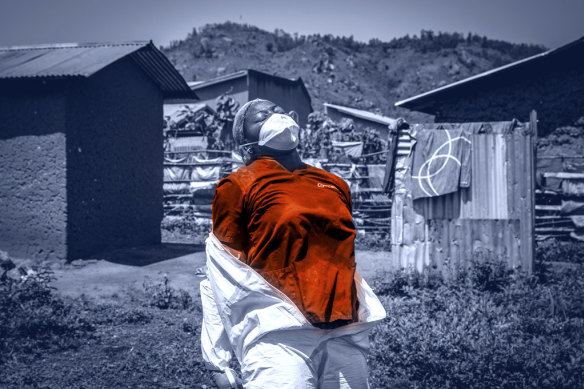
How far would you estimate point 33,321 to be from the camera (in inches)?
223

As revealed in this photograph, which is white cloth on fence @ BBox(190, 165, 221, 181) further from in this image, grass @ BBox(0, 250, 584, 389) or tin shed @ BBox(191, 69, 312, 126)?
grass @ BBox(0, 250, 584, 389)

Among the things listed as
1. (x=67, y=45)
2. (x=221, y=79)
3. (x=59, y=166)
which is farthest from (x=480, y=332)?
(x=221, y=79)

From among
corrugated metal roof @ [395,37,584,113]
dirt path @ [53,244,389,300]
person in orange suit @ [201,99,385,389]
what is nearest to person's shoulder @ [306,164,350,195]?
person in orange suit @ [201,99,385,389]

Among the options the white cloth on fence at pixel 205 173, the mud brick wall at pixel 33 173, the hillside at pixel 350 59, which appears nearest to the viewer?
the mud brick wall at pixel 33 173

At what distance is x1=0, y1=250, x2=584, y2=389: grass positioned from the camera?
4.55 metres

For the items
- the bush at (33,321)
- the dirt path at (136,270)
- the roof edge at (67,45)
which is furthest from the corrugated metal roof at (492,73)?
the bush at (33,321)

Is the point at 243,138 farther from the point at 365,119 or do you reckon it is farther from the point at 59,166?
the point at 365,119

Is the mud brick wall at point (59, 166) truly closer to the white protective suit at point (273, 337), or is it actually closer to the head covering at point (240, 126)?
the head covering at point (240, 126)

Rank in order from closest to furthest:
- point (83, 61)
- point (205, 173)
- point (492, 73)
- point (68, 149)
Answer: point (68, 149) < point (83, 61) < point (492, 73) < point (205, 173)

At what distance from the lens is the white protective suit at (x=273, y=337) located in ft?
6.52

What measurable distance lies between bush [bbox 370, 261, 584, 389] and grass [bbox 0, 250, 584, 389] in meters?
0.01

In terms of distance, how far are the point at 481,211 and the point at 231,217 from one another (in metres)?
6.21

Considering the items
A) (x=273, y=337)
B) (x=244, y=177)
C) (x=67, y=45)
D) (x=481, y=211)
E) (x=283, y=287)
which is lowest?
(x=273, y=337)

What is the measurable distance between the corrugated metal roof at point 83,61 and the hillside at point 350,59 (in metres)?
32.9
